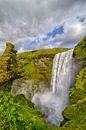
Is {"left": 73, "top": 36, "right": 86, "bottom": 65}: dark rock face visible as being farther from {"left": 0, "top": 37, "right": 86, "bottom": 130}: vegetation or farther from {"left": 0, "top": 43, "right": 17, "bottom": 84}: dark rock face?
{"left": 0, "top": 43, "right": 17, "bottom": 84}: dark rock face

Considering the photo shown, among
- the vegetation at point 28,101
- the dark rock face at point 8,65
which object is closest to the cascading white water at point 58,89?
the vegetation at point 28,101

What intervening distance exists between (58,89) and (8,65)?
11081mm

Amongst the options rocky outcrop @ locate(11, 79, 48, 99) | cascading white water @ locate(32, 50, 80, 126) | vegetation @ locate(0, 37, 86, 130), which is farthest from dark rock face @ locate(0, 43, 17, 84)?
cascading white water @ locate(32, 50, 80, 126)

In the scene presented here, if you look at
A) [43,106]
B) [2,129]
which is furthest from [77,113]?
[43,106]

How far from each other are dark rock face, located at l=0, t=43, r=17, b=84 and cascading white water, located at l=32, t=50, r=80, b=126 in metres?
6.61

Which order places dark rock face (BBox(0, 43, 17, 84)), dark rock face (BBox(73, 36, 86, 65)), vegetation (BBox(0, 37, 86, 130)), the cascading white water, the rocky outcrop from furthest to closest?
the rocky outcrop
dark rock face (BBox(0, 43, 17, 84))
the cascading white water
dark rock face (BBox(73, 36, 86, 65))
vegetation (BBox(0, 37, 86, 130))

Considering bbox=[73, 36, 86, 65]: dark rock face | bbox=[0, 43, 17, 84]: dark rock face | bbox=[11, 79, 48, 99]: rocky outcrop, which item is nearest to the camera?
bbox=[73, 36, 86, 65]: dark rock face

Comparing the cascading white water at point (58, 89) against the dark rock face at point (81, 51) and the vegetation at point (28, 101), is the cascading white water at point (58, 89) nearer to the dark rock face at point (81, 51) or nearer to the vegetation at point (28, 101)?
the dark rock face at point (81, 51)

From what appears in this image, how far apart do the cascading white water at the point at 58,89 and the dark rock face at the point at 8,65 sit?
6.61 m

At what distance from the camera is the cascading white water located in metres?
50.0

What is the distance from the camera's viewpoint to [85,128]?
67.9 ft

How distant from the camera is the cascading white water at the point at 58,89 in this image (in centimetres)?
4997

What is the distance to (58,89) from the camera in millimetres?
53656

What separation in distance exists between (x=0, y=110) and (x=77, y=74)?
1516 inches
